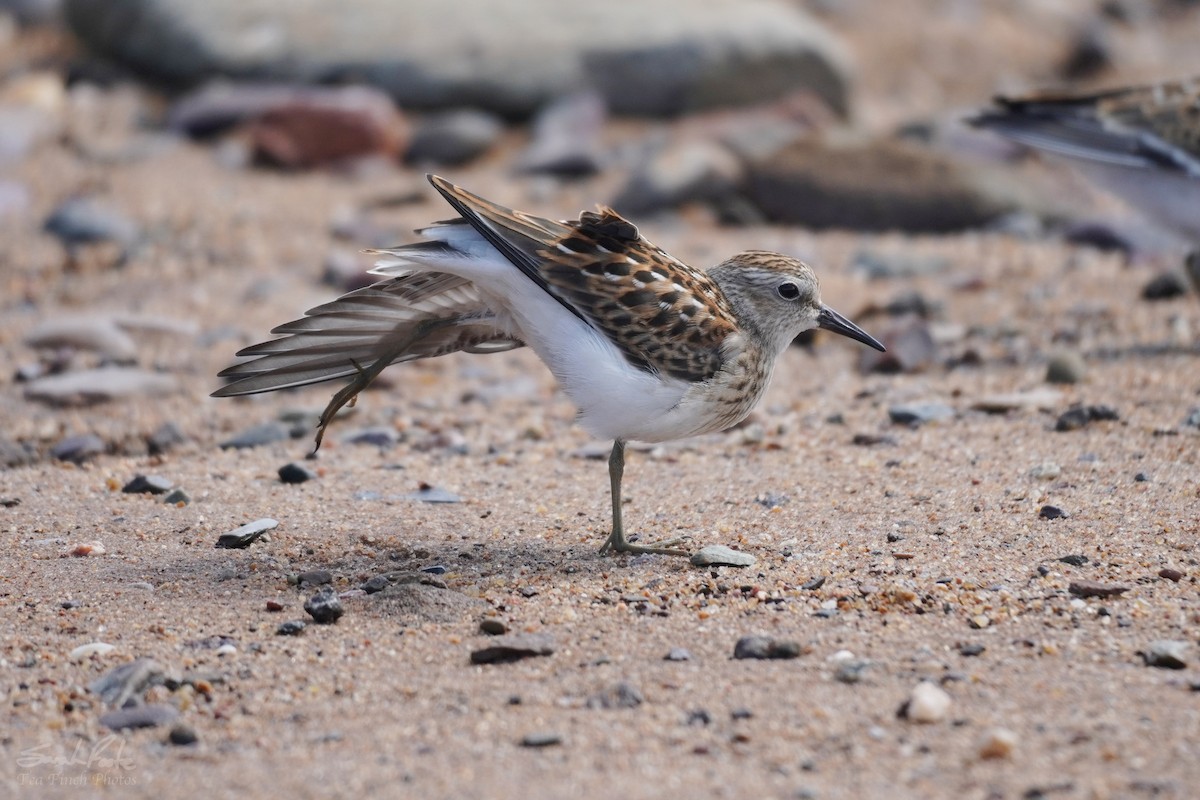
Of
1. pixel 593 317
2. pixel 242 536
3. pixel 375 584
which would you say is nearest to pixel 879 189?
pixel 593 317

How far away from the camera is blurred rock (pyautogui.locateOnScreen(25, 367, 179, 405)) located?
288 inches

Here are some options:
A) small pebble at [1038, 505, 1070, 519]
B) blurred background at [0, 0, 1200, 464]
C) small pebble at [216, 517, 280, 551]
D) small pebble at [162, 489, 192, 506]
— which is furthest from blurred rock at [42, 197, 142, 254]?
small pebble at [1038, 505, 1070, 519]

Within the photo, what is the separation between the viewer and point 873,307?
8875 millimetres

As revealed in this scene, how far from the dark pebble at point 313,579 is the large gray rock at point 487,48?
347 inches

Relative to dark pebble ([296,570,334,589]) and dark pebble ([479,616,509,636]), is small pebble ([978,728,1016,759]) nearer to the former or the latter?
dark pebble ([479,616,509,636])

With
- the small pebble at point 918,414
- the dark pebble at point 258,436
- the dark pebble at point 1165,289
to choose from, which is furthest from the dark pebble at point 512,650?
the dark pebble at point 1165,289

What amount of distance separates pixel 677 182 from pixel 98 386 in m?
5.27

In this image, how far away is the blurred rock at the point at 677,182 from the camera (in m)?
11.1

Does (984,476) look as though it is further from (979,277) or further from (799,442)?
(979,277)

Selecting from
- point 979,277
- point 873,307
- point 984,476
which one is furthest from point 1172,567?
point 979,277

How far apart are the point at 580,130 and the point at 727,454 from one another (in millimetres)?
6768

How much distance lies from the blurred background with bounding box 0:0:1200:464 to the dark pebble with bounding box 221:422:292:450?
237 millimetres

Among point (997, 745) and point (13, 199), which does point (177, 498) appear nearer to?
point (997, 745)

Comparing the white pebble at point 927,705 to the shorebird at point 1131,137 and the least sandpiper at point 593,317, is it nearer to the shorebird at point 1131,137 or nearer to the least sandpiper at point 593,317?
the least sandpiper at point 593,317
